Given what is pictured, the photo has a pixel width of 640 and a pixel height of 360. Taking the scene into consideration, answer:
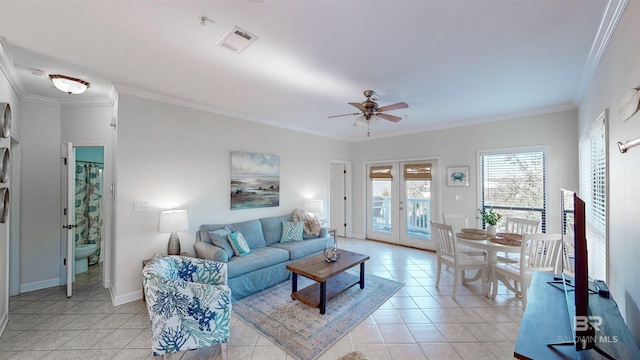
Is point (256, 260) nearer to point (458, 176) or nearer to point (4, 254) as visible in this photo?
point (4, 254)

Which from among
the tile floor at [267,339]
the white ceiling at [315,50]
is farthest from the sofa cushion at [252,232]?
the white ceiling at [315,50]

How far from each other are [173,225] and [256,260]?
1.13 m

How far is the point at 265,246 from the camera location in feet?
13.0

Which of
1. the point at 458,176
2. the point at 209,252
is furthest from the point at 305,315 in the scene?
the point at 458,176

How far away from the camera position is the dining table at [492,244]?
9.45 ft

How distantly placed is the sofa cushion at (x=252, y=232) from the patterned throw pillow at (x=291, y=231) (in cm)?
37

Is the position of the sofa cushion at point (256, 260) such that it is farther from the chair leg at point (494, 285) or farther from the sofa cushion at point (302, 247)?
the chair leg at point (494, 285)

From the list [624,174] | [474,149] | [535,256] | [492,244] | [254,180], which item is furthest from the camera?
[474,149]

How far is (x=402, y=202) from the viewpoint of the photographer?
5.68 m

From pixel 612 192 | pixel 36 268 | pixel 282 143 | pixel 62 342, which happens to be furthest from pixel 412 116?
pixel 36 268

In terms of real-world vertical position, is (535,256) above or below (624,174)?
below

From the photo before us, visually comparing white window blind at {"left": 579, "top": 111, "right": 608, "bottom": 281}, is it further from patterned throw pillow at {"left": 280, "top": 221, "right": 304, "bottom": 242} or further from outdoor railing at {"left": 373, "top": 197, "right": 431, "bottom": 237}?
patterned throw pillow at {"left": 280, "top": 221, "right": 304, "bottom": 242}

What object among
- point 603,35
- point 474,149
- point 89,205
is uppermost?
point 603,35

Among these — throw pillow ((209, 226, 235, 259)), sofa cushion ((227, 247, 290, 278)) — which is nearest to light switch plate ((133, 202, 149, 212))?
throw pillow ((209, 226, 235, 259))
